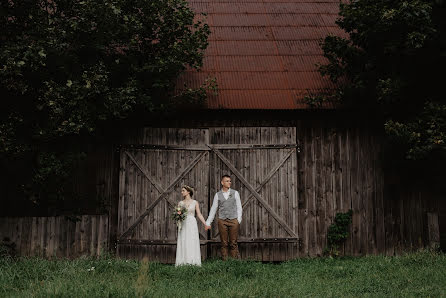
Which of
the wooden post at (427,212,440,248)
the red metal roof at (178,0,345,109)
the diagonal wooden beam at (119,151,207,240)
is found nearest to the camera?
the diagonal wooden beam at (119,151,207,240)

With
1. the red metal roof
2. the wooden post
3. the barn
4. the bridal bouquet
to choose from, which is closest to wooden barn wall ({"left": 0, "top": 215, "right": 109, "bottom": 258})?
the barn

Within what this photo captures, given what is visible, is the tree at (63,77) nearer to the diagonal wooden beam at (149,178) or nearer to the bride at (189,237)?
the diagonal wooden beam at (149,178)

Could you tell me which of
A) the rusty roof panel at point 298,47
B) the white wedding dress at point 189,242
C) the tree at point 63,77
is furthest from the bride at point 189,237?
the rusty roof panel at point 298,47

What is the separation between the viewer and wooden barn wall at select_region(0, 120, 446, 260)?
1009cm

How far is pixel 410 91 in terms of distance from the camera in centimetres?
960

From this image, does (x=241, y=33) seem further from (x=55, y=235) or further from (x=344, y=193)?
(x=55, y=235)

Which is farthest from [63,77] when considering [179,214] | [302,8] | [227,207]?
[302,8]

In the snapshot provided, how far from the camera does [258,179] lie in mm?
10000

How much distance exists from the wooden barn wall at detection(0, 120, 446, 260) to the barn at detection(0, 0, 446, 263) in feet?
0.08

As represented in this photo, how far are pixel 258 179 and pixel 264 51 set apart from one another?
359cm

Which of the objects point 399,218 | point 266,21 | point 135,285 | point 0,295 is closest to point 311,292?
point 135,285

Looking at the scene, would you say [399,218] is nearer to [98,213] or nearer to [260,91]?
[260,91]

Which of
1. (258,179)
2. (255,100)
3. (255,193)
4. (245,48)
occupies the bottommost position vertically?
(255,193)

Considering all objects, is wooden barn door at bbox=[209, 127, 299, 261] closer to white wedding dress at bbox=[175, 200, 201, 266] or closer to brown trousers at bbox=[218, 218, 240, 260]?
brown trousers at bbox=[218, 218, 240, 260]
